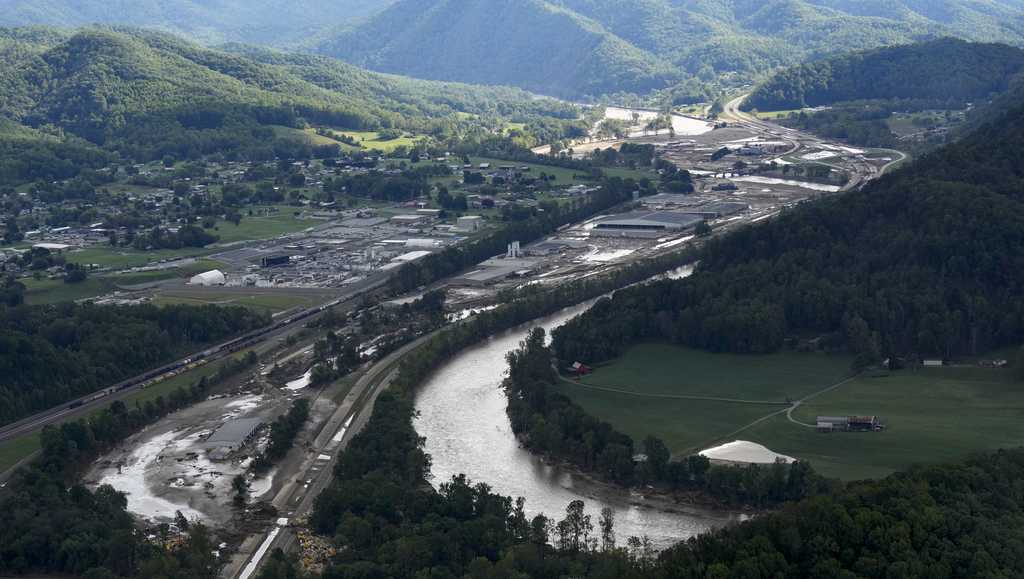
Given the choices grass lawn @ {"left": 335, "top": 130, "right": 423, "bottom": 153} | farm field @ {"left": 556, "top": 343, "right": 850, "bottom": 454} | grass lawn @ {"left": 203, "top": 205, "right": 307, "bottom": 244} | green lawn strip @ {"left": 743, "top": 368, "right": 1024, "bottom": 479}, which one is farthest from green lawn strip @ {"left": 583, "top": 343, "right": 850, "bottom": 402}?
grass lawn @ {"left": 335, "top": 130, "right": 423, "bottom": 153}

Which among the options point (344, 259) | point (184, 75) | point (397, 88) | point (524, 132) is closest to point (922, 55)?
point (524, 132)

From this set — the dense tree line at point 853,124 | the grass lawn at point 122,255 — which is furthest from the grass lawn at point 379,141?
the grass lawn at point 122,255

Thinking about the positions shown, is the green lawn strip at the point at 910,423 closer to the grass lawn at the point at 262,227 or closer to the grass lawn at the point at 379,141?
the grass lawn at the point at 262,227

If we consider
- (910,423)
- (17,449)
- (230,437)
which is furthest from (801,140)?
(17,449)

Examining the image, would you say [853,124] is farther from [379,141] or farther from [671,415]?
[671,415]

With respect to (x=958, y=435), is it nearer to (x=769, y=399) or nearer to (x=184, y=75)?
(x=769, y=399)

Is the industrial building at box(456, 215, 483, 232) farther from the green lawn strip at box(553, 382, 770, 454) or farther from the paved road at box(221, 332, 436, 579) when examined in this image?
the green lawn strip at box(553, 382, 770, 454)
